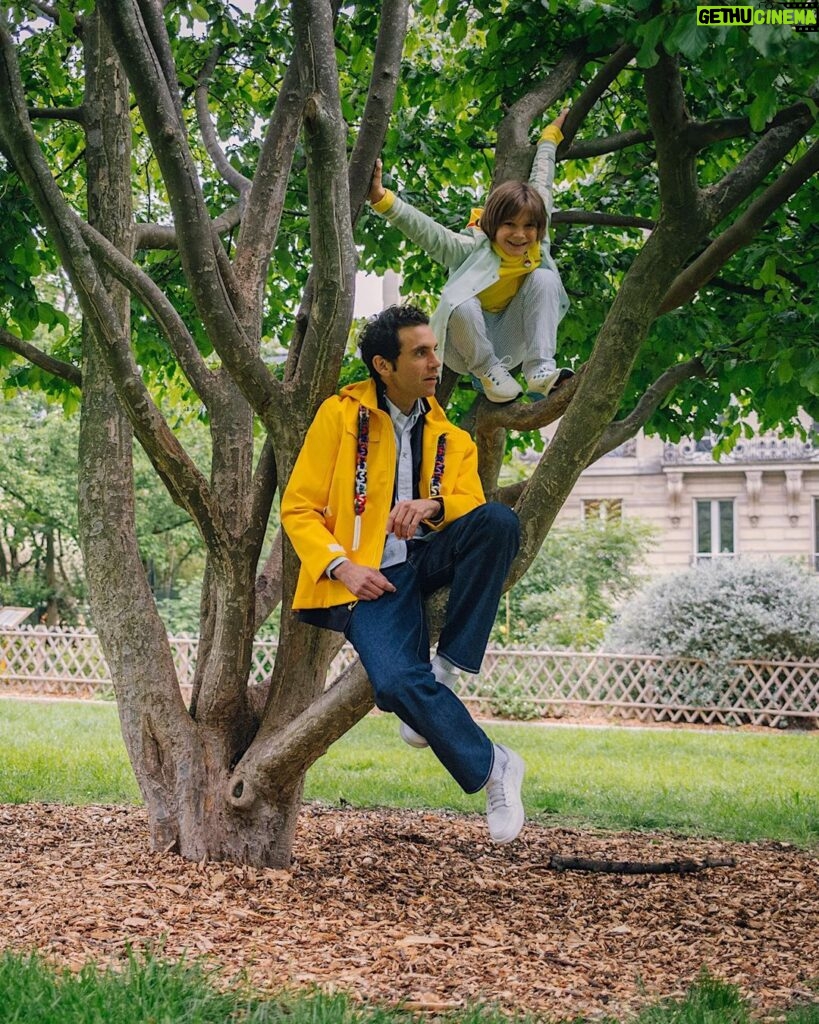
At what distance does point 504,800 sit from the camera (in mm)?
3955

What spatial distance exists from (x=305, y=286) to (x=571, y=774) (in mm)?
5427

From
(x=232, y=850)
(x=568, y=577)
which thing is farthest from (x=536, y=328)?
(x=568, y=577)

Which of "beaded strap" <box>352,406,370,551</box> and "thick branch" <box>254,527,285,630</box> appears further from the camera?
"thick branch" <box>254,527,285,630</box>

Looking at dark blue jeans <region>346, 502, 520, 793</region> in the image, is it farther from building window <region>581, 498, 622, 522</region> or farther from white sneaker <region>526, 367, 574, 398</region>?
building window <region>581, 498, 622, 522</region>

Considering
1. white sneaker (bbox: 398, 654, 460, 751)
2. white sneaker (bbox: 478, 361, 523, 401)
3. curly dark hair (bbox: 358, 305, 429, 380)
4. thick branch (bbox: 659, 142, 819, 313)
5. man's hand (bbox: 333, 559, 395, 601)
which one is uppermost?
thick branch (bbox: 659, 142, 819, 313)

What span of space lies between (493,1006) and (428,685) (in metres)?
1.06

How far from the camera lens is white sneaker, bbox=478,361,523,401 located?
14.8ft

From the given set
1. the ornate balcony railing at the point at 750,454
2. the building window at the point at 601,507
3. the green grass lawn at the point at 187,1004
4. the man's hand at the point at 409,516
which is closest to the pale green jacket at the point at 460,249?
the man's hand at the point at 409,516

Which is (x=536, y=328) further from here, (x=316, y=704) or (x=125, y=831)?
(x=125, y=831)

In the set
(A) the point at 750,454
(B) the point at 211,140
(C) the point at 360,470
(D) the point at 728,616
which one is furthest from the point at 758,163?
(A) the point at 750,454

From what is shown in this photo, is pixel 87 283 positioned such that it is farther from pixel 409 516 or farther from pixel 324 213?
pixel 409 516

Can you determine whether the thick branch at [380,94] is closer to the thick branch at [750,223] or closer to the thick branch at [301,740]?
the thick branch at [750,223]

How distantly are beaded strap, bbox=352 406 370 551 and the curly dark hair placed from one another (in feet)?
0.76

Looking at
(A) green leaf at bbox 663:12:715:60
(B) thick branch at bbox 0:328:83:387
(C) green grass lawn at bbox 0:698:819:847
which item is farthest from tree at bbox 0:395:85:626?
(A) green leaf at bbox 663:12:715:60
